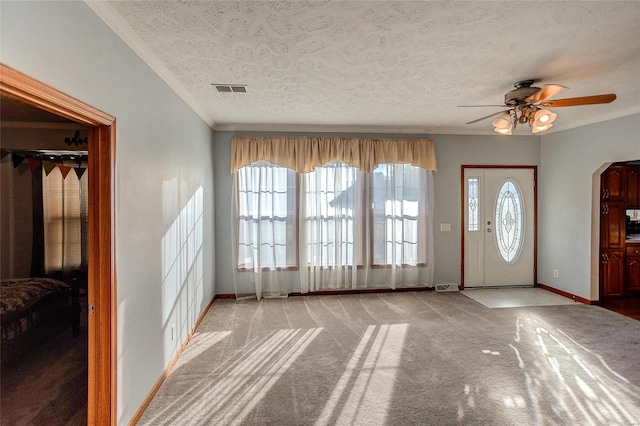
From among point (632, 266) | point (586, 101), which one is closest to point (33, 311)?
point (586, 101)

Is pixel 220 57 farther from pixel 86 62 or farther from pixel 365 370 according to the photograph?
pixel 365 370

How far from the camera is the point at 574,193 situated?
509 centimetres

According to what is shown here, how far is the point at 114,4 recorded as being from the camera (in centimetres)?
189

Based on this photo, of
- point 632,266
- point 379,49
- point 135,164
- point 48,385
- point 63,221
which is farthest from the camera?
point 632,266

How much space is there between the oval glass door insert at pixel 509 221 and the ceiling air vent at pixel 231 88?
448cm

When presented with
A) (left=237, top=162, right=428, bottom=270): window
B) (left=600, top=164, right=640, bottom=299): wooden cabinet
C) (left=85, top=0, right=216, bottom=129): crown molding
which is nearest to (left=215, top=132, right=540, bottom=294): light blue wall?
(left=237, top=162, right=428, bottom=270): window

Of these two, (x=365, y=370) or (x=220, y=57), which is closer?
(x=220, y=57)

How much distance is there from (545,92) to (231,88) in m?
2.78

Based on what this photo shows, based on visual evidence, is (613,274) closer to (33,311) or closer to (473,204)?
(473,204)

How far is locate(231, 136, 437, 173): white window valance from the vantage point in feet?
16.7

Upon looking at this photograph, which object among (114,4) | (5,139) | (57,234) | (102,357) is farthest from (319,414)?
(5,139)

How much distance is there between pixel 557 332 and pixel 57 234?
18.1ft

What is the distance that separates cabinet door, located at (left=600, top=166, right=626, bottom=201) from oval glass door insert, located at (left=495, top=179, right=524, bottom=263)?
3.61 feet

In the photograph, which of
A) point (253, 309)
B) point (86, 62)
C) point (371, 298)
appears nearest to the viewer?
point (86, 62)
